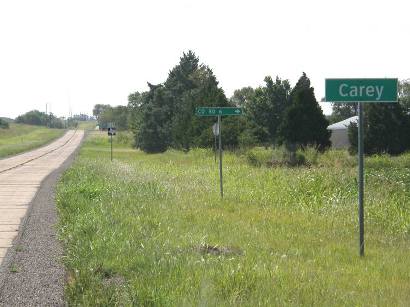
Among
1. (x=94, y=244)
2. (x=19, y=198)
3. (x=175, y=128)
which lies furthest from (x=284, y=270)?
(x=175, y=128)

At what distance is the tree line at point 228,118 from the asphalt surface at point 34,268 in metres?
25.0

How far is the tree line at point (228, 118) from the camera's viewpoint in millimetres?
36062

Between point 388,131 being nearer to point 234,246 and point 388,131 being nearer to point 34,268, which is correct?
point 234,246

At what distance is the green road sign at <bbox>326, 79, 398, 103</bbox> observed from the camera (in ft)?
23.5

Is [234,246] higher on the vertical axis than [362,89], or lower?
lower

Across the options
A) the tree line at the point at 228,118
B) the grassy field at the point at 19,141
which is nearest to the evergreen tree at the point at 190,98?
the tree line at the point at 228,118

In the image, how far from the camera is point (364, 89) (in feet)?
23.6

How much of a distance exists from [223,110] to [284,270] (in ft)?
25.6

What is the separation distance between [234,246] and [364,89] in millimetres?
2801

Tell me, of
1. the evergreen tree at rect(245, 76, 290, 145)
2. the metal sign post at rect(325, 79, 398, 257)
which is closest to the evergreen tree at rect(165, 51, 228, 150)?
the evergreen tree at rect(245, 76, 290, 145)

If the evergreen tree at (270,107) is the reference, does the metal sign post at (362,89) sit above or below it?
below

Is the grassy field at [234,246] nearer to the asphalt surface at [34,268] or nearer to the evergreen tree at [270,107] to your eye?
the asphalt surface at [34,268]

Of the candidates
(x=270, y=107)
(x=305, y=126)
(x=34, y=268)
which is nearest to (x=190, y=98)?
(x=270, y=107)

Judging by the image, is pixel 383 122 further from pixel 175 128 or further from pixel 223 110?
pixel 223 110
